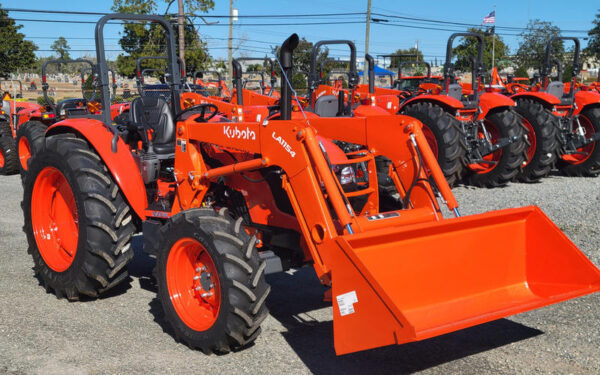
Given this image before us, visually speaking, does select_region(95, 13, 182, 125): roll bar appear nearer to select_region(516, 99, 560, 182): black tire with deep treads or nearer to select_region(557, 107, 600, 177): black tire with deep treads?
select_region(516, 99, 560, 182): black tire with deep treads

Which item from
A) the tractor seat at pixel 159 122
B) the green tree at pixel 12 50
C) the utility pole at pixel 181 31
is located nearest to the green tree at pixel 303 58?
the utility pole at pixel 181 31

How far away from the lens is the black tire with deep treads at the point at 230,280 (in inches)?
139

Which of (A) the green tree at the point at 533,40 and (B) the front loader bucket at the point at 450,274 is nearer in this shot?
(B) the front loader bucket at the point at 450,274

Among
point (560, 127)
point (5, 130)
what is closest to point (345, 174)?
point (560, 127)

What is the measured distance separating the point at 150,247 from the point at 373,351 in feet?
5.89

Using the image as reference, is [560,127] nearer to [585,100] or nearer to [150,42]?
[585,100]

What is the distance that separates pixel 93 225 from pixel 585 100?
10.0 metres

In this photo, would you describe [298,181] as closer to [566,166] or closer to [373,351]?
[373,351]

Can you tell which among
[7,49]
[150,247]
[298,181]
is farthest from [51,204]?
[7,49]

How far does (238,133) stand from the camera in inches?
161

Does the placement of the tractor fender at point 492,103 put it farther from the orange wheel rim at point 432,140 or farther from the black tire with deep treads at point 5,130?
the black tire with deep treads at point 5,130

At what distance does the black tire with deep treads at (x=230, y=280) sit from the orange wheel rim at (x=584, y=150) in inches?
373

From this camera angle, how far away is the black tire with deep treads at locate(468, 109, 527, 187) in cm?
1003

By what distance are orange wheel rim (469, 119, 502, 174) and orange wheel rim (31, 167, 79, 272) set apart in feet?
23.3
